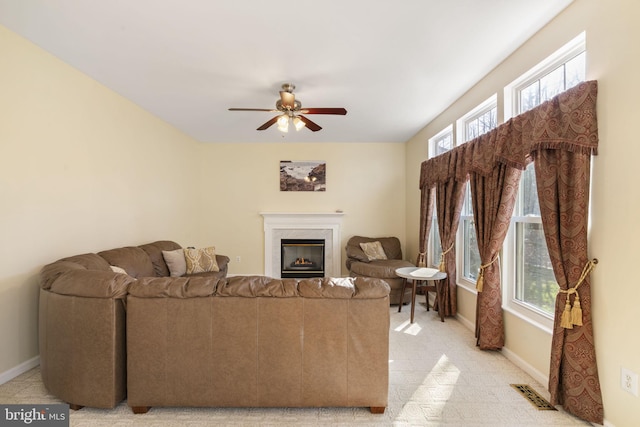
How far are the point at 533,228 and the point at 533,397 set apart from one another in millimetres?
1273

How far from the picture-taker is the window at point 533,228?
224cm

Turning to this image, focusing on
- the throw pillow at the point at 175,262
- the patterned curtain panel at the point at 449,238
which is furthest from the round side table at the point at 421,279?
the throw pillow at the point at 175,262

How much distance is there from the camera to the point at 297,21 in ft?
7.29

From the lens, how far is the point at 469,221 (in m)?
3.72

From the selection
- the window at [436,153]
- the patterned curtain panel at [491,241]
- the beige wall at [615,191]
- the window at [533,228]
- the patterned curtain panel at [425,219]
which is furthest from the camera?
the patterned curtain panel at [425,219]

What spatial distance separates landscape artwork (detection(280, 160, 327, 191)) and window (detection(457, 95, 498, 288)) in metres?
2.74

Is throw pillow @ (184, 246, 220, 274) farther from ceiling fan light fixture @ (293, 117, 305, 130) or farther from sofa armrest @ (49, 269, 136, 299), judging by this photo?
ceiling fan light fixture @ (293, 117, 305, 130)

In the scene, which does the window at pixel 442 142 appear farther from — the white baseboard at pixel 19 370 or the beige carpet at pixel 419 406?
the white baseboard at pixel 19 370

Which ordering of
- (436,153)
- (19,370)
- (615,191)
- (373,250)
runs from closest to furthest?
(615,191), (19,370), (436,153), (373,250)

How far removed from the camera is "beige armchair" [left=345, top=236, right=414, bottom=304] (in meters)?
4.29

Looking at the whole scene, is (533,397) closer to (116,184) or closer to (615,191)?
(615,191)

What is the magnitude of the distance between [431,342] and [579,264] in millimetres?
1651

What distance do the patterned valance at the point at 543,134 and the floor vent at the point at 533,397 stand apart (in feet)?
5.49

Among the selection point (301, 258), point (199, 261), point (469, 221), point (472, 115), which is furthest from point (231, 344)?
point (301, 258)
